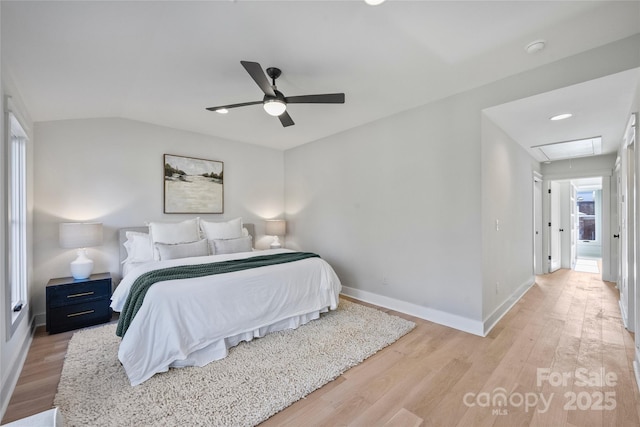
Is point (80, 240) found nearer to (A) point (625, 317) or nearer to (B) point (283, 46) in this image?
(B) point (283, 46)

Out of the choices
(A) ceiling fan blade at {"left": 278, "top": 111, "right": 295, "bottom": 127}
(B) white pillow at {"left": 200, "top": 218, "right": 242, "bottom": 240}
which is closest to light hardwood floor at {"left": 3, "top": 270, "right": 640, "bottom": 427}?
(B) white pillow at {"left": 200, "top": 218, "right": 242, "bottom": 240}

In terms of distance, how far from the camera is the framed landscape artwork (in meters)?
4.16

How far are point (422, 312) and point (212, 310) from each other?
7.80 feet

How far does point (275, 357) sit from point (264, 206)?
10.7 feet

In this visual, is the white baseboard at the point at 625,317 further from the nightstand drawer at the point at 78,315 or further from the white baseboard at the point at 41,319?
the white baseboard at the point at 41,319

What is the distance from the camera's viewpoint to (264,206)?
207 inches

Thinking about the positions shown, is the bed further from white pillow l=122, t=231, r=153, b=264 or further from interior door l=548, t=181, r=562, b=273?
interior door l=548, t=181, r=562, b=273

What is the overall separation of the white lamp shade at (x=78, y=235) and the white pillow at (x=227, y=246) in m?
1.28

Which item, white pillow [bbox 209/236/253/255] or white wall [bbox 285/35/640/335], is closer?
white wall [bbox 285/35/640/335]

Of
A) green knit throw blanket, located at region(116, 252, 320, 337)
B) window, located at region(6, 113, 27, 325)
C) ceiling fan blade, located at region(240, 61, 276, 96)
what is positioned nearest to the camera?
ceiling fan blade, located at region(240, 61, 276, 96)

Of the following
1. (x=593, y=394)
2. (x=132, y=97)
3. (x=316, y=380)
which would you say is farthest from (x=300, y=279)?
(x=132, y=97)

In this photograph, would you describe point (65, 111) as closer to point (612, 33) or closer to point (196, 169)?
point (196, 169)

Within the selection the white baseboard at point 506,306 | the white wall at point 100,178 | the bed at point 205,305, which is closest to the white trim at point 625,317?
the white baseboard at point 506,306

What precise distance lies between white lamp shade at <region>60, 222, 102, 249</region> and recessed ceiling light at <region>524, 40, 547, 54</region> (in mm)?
4618
